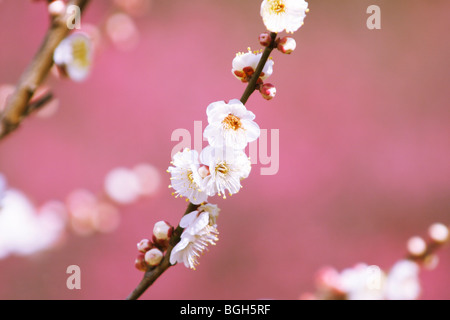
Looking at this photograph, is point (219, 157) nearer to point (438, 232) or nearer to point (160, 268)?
point (160, 268)

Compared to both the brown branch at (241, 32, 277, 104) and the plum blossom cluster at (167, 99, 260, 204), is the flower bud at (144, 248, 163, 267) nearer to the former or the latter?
the plum blossom cluster at (167, 99, 260, 204)

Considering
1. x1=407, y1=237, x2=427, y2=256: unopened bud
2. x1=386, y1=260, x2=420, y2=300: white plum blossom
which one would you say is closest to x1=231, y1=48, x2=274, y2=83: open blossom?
x1=386, y1=260, x2=420, y2=300: white plum blossom

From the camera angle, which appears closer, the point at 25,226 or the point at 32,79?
the point at 32,79

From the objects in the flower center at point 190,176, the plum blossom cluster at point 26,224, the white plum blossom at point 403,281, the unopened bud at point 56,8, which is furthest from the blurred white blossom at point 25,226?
the white plum blossom at point 403,281

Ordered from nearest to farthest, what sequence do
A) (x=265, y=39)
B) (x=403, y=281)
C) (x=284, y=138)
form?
(x=265, y=39), (x=403, y=281), (x=284, y=138)

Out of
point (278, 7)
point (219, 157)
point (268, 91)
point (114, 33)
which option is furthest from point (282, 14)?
point (114, 33)
